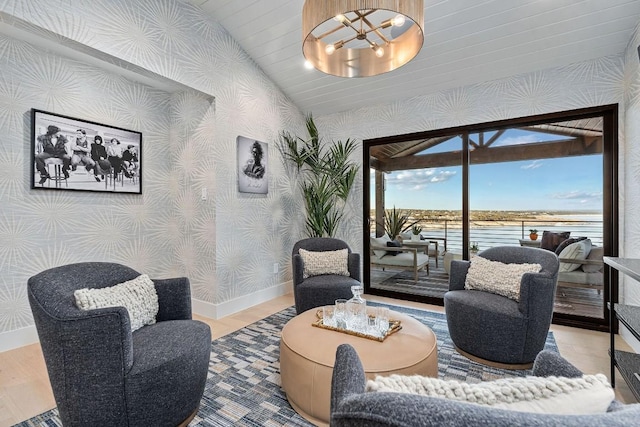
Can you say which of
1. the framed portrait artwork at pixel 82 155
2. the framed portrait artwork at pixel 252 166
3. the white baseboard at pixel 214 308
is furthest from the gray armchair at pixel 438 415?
the framed portrait artwork at pixel 82 155

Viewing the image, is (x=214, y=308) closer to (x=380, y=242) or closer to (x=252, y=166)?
(x=252, y=166)

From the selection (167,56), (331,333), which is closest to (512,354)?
(331,333)

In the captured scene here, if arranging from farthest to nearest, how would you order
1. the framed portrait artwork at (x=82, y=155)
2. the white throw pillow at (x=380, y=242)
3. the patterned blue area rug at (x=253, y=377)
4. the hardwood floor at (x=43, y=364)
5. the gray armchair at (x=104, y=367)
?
the white throw pillow at (x=380, y=242)
the framed portrait artwork at (x=82, y=155)
the hardwood floor at (x=43, y=364)
the patterned blue area rug at (x=253, y=377)
the gray armchair at (x=104, y=367)

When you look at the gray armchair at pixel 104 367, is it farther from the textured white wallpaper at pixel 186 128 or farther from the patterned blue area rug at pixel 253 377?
the textured white wallpaper at pixel 186 128

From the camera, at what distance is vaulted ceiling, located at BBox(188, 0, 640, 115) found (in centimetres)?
251

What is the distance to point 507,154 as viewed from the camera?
132 inches

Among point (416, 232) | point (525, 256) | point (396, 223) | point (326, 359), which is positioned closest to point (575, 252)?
point (525, 256)

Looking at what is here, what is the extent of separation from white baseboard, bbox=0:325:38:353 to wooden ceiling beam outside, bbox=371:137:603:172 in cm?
405

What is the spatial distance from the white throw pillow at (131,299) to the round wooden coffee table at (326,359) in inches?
32.3

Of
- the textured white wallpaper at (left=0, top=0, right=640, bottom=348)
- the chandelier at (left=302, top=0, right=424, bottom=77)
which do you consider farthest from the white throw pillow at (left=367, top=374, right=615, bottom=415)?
the textured white wallpaper at (left=0, top=0, right=640, bottom=348)

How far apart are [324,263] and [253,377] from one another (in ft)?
4.47

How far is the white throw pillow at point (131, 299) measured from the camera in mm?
1533

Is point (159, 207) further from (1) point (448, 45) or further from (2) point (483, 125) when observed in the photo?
(2) point (483, 125)

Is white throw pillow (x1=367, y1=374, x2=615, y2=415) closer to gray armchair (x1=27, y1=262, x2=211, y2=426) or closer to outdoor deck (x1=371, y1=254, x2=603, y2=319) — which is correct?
gray armchair (x1=27, y1=262, x2=211, y2=426)
